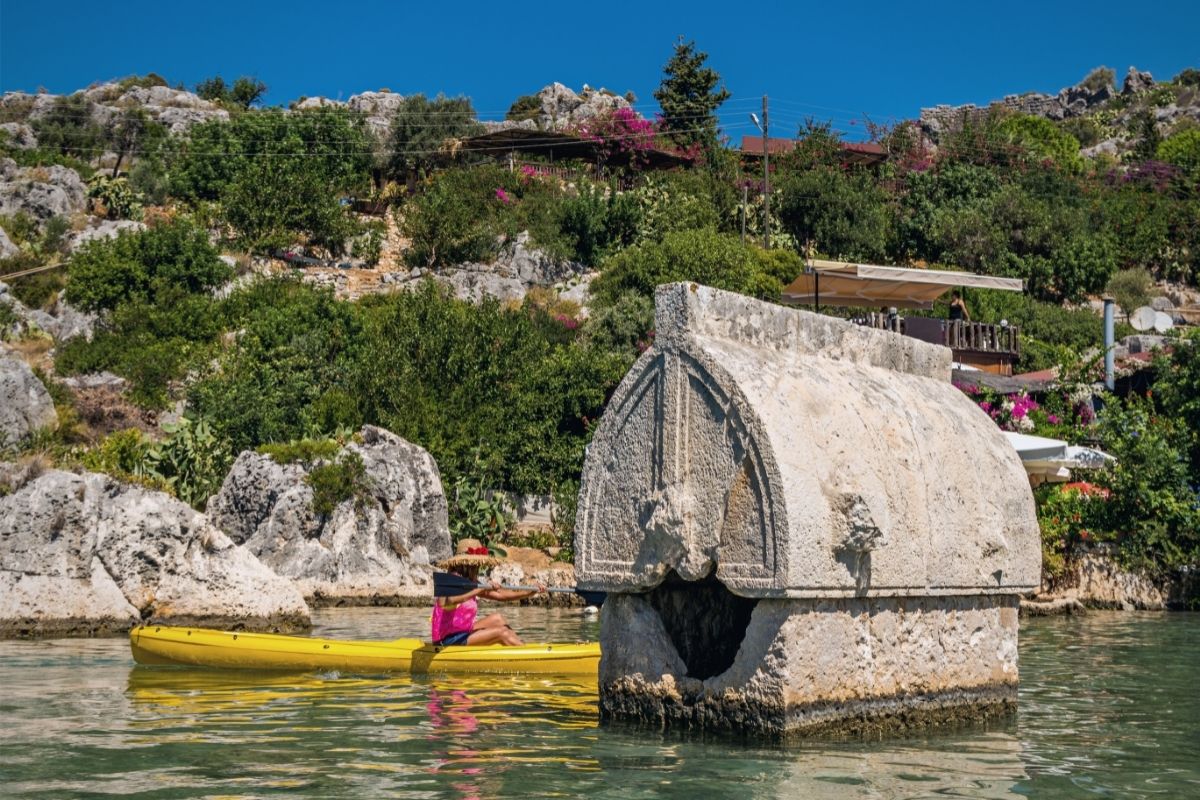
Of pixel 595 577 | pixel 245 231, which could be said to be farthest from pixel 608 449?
pixel 245 231

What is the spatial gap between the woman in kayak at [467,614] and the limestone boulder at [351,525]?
373 inches

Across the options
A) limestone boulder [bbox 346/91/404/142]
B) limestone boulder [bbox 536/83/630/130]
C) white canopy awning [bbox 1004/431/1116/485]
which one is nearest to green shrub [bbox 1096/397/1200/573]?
white canopy awning [bbox 1004/431/1116/485]

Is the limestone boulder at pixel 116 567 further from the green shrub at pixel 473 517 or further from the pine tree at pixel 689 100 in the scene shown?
the pine tree at pixel 689 100

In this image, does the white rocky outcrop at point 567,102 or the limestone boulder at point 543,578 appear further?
the white rocky outcrop at point 567,102

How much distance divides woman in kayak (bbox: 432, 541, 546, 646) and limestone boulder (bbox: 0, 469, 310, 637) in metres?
4.84

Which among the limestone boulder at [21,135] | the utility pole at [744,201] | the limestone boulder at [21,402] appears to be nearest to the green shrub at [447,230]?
the utility pole at [744,201]

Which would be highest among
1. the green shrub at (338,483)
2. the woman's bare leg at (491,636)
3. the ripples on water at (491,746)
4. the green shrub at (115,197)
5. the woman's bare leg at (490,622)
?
the green shrub at (115,197)

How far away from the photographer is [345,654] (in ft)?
43.9

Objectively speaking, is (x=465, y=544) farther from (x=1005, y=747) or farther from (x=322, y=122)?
(x=322, y=122)

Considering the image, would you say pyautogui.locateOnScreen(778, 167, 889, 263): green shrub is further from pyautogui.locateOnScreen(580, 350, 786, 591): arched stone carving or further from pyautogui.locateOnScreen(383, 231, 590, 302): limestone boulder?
pyautogui.locateOnScreen(580, 350, 786, 591): arched stone carving

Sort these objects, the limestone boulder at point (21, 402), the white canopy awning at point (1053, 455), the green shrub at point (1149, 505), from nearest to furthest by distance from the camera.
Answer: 1. the green shrub at point (1149, 505)
2. the white canopy awning at point (1053, 455)
3. the limestone boulder at point (21, 402)

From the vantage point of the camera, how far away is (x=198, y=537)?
18109 mm

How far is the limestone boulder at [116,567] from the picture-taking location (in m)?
17.3

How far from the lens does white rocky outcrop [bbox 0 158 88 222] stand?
4891 cm
